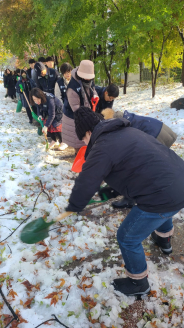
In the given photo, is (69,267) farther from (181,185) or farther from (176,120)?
(176,120)

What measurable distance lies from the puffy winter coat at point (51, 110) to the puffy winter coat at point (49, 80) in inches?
53.8

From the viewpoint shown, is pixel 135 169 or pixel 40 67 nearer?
pixel 135 169

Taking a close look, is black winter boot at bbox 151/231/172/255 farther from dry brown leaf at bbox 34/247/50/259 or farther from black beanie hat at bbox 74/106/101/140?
black beanie hat at bbox 74/106/101/140

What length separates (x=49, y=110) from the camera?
4.95 m

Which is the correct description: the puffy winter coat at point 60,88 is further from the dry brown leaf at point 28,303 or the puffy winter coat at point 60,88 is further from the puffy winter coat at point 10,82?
the puffy winter coat at point 10,82

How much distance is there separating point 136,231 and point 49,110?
3968mm

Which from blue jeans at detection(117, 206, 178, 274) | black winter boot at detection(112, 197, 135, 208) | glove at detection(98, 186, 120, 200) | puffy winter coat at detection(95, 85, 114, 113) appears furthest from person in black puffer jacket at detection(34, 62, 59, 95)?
blue jeans at detection(117, 206, 178, 274)

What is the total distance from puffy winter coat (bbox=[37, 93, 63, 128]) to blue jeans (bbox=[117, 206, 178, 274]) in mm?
3821

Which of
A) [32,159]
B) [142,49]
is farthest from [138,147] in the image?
[142,49]

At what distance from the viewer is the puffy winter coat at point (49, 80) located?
611 cm

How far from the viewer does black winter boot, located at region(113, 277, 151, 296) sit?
1.92 metres

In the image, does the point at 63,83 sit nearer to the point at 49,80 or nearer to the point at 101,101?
the point at 49,80

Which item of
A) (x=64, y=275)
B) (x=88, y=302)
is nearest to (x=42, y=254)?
(x=64, y=275)

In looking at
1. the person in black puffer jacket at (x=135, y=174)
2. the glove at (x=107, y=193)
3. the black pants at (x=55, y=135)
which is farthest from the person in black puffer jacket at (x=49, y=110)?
the person in black puffer jacket at (x=135, y=174)
